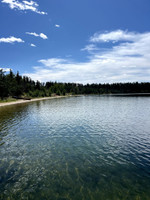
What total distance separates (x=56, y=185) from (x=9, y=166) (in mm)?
5805

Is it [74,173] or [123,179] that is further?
[74,173]

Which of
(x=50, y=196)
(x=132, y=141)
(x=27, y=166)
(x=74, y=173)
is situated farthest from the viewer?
(x=132, y=141)

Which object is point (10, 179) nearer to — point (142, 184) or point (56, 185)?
point (56, 185)

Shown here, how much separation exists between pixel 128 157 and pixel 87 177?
236 inches

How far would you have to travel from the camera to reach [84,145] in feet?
59.4

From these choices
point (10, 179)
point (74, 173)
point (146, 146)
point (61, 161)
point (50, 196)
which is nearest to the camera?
point (50, 196)

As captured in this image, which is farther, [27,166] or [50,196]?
[27,166]

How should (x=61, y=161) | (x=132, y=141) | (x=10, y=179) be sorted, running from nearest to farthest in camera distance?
1. (x=10, y=179)
2. (x=61, y=161)
3. (x=132, y=141)

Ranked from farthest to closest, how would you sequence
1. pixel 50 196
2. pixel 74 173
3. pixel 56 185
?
1. pixel 74 173
2. pixel 56 185
3. pixel 50 196

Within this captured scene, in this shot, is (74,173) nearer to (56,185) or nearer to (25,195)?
(56,185)

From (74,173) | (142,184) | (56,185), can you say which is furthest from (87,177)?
(142,184)

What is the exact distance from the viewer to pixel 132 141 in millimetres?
19188

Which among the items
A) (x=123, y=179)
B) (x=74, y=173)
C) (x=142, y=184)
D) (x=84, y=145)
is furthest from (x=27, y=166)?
(x=142, y=184)

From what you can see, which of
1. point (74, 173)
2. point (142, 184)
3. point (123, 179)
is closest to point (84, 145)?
point (74, 173)
